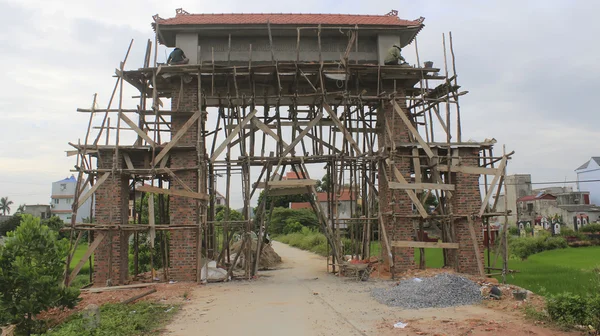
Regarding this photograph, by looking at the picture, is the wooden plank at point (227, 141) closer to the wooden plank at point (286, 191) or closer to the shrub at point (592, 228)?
the wooden plank at point (286, 191)

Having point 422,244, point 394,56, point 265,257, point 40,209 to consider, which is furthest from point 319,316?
point 40,209

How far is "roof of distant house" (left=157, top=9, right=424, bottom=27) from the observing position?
15.7 m

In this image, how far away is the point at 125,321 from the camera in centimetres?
870

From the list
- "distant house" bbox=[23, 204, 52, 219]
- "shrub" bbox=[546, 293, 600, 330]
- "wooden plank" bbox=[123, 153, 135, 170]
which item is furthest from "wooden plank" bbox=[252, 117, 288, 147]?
"distant house" bbox=[23, 204, 52, 219]

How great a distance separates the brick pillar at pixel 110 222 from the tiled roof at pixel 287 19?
214 inches

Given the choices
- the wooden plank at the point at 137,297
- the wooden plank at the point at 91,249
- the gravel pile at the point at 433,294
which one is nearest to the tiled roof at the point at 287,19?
the wooden plank at the point at 91,249

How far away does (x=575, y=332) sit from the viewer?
285 inches

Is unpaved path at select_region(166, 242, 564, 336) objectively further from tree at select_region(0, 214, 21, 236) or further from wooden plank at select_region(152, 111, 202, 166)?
tree at select_region(0, 214, 21, 236)

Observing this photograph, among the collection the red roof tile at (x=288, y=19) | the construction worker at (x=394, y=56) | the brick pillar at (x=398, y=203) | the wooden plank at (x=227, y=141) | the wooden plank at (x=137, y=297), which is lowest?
the wooden plank at (x=137, y=297)

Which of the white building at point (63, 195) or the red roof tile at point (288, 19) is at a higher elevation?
the red roof tile at point (288, 19)

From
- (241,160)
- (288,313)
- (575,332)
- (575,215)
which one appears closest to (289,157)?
(241,160)

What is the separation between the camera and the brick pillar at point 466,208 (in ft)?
47.2

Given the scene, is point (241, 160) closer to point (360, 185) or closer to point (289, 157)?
point (289, 157)

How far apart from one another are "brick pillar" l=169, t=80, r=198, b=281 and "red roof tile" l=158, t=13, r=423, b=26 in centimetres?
263
